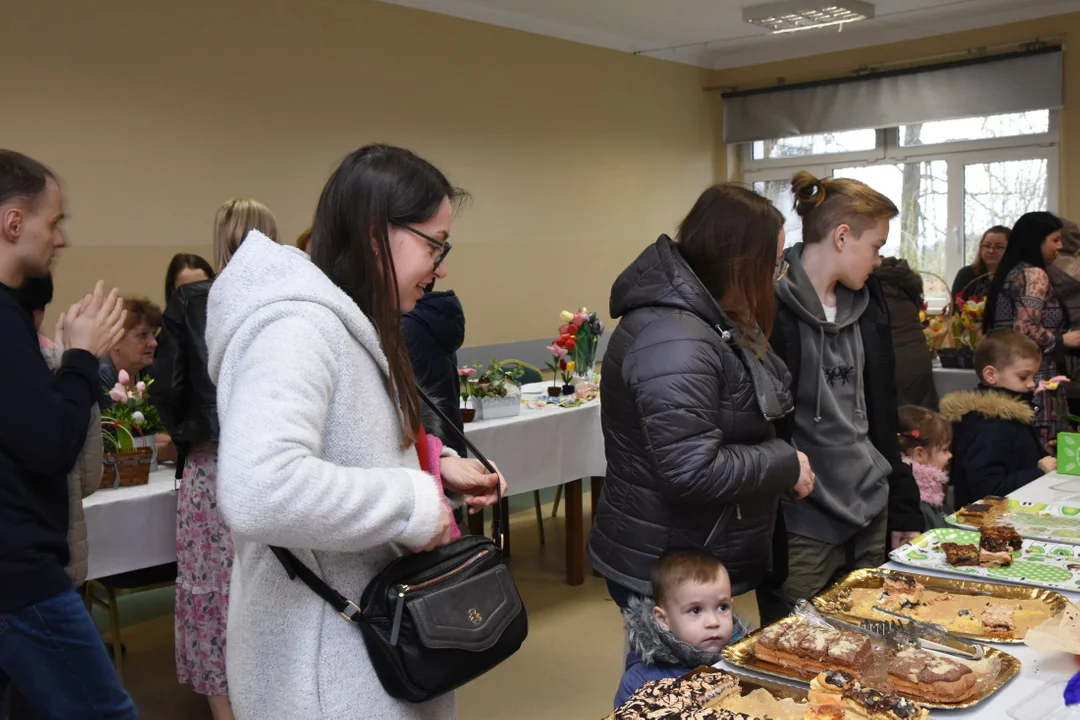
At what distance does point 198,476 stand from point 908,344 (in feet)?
10.3

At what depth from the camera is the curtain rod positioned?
6996 mm

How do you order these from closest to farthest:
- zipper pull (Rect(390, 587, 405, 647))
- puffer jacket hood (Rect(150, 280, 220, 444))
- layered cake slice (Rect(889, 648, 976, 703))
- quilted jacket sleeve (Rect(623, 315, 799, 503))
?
zipper pull (Rect(390, 587, 405, 647)) → layered cake slice (Rect(889, 648, 976, 703)) → quilted jacket sleeve (Rect(623, 315, 799, 503)) → puffer jacket hood (Rect(150, 280, 220, 444))

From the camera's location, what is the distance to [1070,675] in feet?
4.90

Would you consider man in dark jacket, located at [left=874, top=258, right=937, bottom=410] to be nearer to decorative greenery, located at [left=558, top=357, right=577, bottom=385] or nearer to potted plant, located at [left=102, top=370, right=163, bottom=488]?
decorative greenery, located at [left=558, top=357, right=577, bottom=385]

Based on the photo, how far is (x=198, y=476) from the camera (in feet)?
9.16

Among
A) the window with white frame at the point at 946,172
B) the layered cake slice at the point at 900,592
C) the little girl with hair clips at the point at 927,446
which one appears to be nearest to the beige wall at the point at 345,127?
the window with white frame at the point at 946,172

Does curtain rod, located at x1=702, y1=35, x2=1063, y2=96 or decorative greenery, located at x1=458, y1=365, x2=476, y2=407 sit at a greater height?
curtain rod, located at x1=702, y1=35, x2=1063, y2=96

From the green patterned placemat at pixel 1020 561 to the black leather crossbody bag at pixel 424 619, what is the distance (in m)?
1.09

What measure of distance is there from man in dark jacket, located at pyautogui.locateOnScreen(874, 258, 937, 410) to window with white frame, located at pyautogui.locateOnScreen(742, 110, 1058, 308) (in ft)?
9.54

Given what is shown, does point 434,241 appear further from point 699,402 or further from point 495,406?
point 495,406

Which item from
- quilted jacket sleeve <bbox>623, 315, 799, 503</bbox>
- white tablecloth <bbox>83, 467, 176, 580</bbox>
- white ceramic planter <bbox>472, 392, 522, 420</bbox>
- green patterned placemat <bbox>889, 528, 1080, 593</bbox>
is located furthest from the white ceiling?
green patterned placemat <bbox>889, 528, 1080, 593</bbox>

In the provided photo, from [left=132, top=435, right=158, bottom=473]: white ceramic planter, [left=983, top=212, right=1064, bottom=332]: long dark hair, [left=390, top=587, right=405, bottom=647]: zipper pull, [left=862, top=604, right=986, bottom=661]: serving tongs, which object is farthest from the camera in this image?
[left=983, top=212, right=1064, bottom=332]: long dark hair

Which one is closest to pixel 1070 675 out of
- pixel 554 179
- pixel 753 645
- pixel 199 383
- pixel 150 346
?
→ pixel 753 645

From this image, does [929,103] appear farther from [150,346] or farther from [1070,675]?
[1070,675]
